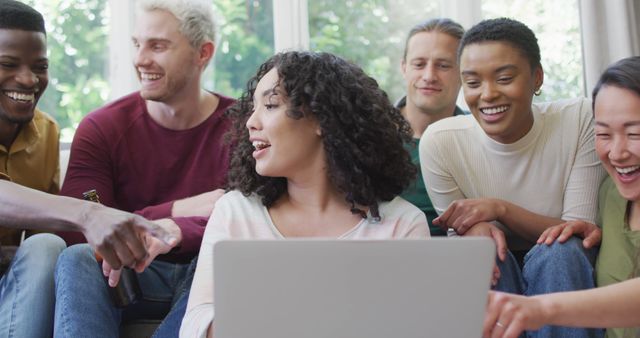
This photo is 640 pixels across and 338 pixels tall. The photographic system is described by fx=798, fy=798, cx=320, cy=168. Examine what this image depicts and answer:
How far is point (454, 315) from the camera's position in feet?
4.05

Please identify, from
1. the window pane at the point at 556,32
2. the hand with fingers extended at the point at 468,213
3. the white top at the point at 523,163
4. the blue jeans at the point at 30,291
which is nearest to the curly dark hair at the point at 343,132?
the hand with fingers extended at the point at 468,213

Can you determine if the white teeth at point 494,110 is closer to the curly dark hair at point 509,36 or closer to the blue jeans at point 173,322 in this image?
the curly dark hair at point 509,36

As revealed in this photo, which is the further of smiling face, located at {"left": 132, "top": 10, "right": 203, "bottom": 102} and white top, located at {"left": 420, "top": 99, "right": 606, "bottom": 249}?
smiling face, located at {"left": 132, "top": 10, "right": 203, "bottom": 102}

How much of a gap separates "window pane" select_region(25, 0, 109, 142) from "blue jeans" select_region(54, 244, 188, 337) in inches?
58.7

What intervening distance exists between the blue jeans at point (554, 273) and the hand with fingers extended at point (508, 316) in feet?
1.51

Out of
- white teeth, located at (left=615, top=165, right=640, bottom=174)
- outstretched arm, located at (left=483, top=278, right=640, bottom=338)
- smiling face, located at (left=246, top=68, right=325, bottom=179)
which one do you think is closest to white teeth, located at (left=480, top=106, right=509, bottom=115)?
white teeth, located at (left=615, top=165, right=640, bottom=174)

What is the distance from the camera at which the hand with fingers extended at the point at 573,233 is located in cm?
187

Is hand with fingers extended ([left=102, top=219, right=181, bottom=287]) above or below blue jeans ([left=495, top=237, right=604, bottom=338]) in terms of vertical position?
above

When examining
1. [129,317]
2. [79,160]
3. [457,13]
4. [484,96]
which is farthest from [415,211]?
[457,13]

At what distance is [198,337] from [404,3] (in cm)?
234

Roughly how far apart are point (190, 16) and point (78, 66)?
3.20 ft

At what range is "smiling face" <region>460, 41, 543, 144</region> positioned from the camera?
7.05ft

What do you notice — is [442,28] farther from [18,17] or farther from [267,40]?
[18,17]

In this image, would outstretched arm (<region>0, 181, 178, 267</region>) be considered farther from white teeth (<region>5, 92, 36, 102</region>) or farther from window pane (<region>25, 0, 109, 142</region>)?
window pane (<region>25, 0, 109, 142</region>)
